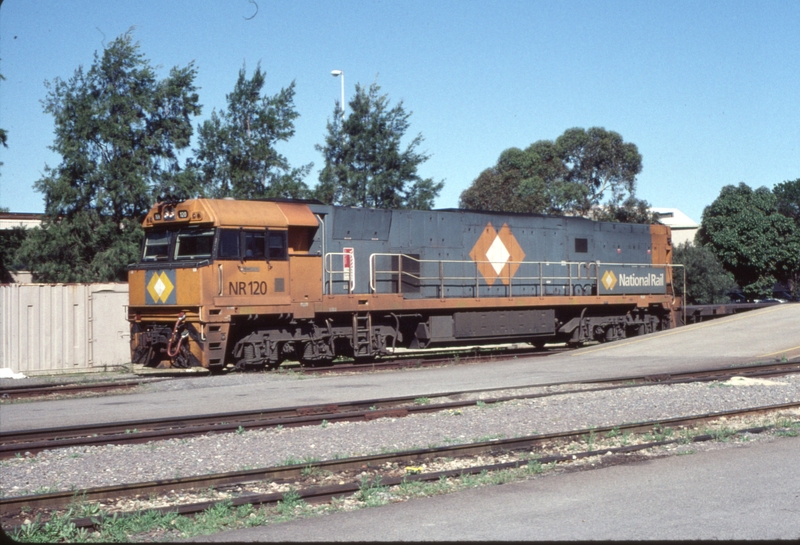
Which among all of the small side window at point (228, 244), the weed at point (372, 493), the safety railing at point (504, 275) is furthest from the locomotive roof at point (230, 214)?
the weed at point (372, 493)

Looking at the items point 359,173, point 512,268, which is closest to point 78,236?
point 359,173

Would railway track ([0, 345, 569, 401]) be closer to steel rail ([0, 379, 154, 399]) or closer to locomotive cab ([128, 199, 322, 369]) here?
steel rail ([0, 379, 154, 399])

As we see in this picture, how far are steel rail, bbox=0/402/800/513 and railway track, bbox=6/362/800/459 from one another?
8.39ft

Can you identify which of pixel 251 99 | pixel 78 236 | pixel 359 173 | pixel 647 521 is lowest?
pixel 647 521

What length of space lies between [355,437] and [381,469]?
70.7 inches

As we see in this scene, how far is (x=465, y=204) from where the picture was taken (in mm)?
47781

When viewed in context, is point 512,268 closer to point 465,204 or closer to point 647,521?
point 647,521

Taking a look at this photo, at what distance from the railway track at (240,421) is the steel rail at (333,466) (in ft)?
8.39

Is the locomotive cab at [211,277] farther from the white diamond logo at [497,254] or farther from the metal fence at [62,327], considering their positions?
the white diamond logo at [497,254]

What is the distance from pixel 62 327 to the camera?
68.2 ft

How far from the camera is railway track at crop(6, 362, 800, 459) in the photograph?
32.3 feet

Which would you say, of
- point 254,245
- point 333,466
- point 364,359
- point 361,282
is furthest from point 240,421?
point 364,359

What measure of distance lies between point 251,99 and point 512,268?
13.3 metres

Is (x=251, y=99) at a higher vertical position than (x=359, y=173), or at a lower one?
higher
